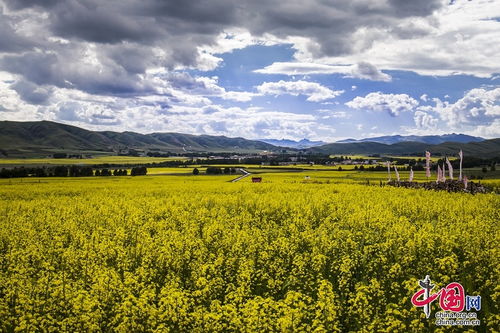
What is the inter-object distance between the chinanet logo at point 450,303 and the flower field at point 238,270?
1.01ft

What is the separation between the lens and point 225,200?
37.9 m

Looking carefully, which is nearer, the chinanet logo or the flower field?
the flower field

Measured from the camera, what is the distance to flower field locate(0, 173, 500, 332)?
9602mm

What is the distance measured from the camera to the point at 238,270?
1336 centimetres

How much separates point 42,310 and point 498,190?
5422 cm

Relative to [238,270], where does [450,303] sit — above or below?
below

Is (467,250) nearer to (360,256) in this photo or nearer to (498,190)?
(360,256)

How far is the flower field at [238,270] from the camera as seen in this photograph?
31.5 feet

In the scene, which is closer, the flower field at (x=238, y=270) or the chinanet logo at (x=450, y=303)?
the flower field at (x=238, y=270)

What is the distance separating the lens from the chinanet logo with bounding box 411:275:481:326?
10.2 meters

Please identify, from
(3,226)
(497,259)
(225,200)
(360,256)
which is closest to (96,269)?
(360,256)

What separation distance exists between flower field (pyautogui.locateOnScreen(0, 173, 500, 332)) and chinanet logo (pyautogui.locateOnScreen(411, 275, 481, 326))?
31 centimetres

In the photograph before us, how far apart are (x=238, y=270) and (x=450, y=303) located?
686cm

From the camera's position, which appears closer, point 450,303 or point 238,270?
point 450,303
